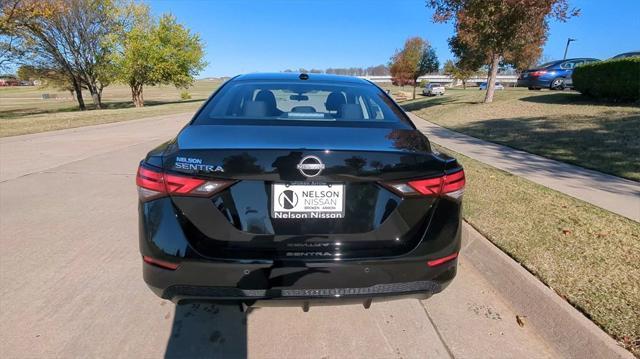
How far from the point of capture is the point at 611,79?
13258 mm

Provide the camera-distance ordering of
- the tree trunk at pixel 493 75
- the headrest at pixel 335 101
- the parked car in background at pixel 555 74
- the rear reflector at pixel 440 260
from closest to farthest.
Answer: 1. the rear reflector at pixel 440 260
2. the headrest at pixel 335 101
3. the tree trunk at pixel 493 75
4. the parked car in background at pixel 555 74

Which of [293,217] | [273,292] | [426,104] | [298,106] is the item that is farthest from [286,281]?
[426,104]

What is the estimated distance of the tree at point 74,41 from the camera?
91.5ft

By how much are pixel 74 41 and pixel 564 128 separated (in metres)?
35.5

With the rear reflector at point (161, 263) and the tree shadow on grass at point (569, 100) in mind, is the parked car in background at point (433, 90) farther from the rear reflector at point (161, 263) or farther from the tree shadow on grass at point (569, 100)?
the rear reflector at point (161, 263)

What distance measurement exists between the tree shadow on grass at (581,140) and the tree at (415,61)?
3038 cm

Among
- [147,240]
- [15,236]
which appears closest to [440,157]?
[147,240]

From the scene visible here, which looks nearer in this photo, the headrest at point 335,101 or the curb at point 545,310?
the curb at point 545,310

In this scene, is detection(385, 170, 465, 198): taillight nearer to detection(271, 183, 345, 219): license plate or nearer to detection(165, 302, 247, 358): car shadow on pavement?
detection(271, 183, 345, 219): license plate

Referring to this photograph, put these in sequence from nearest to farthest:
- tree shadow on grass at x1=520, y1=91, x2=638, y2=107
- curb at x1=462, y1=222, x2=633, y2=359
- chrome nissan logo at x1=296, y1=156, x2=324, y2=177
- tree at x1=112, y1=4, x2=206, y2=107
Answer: chrome nissan logo at x1=296, y1=156, x2=324, y2=177
curb at x1=462, y1=222, x2=633, y2=359
tree shadow on grass at x1=520, y1=91, x2=638, y2=107
tree at x1=112, y1=4, x2=206, y2=107

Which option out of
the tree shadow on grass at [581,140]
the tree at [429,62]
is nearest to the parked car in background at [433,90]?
the tree at [429,62]

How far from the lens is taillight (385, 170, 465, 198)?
2.06 meters

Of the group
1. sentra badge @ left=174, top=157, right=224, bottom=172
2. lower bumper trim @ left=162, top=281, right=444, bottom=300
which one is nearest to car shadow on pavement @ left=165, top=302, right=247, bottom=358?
lower bumper trim @ left=162, top=281, right=444, bottom=300

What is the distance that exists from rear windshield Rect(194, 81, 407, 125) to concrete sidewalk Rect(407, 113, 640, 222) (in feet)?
10.5
